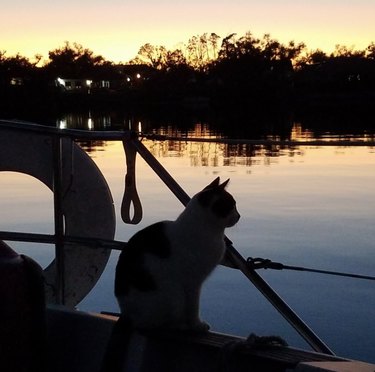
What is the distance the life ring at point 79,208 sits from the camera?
420 cm

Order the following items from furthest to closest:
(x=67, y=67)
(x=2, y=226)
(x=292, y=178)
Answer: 1. (x=67, y=67)
2. (x=292, y=178)
3. (x=2, y=226)

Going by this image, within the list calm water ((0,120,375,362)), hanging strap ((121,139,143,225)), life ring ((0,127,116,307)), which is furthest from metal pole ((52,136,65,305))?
calm water ((0,120,375,362))

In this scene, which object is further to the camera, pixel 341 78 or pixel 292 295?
pixel 341 78

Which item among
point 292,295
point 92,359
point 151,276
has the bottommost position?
point 292,295

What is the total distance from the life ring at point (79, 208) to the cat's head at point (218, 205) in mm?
1219

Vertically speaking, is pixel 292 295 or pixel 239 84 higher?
pixel 239 84

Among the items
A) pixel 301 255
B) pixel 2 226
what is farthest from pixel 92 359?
pixel 2 226

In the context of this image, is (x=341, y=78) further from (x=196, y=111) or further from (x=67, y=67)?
(x=67, y=67)

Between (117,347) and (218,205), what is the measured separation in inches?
25.5

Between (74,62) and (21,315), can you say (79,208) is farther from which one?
(74,62)

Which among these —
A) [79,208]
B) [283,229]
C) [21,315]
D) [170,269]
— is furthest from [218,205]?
[283,229]

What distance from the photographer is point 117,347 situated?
275 centimetres

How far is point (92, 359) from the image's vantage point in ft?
9.52

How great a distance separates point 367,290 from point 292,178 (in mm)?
11739
